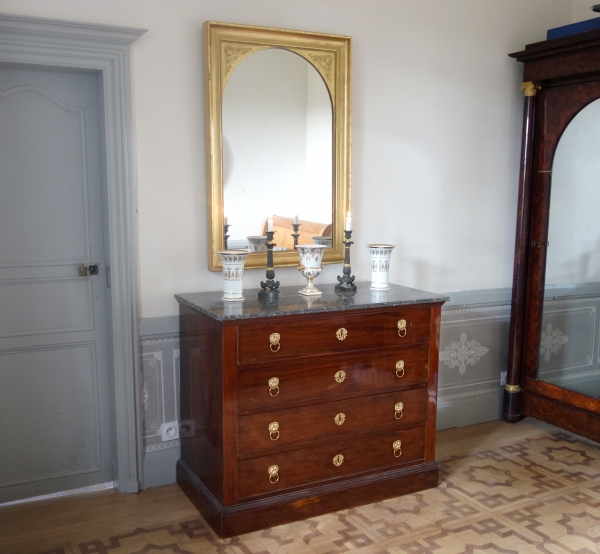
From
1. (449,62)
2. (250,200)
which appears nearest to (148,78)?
(250,200)

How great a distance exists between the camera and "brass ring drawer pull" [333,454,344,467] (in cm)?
277

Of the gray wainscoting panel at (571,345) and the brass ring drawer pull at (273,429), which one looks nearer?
the brass ring drawer pull at (273,429)

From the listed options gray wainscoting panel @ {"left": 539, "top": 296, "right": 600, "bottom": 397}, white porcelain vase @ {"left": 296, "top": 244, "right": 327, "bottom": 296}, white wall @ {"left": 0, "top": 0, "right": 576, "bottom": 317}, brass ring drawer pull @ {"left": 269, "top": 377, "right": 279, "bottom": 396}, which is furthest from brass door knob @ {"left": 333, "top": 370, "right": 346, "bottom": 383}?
gray wainscoting panel @ {"left": 539, "top": 296, "right": 600, "bottom": 397}

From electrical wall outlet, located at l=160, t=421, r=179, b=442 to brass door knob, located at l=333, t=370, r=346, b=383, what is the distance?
831mm

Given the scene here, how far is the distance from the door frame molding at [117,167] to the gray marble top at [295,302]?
272mm

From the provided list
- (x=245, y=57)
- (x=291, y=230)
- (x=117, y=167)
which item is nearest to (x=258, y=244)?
(x=291, y=230)

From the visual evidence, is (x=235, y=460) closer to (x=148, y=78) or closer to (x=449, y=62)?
(x=148, y=78)

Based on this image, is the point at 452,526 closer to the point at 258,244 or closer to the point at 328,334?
the point at 328,334

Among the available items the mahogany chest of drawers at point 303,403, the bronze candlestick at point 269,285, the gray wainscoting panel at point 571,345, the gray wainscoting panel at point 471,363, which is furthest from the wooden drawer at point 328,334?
the gray wainscoting panel at point 571,345

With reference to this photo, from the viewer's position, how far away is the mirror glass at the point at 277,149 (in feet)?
9.62

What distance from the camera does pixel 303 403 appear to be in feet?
8.73

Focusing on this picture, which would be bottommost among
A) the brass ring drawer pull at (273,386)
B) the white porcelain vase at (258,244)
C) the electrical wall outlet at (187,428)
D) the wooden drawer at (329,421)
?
the electrical wall outlet at (187,428)

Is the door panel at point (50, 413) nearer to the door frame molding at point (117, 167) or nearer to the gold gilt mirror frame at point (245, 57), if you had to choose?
the door frame molding at point (117, 167)

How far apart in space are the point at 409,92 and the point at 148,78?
4.41 feet
